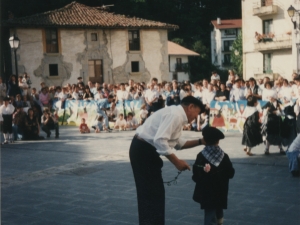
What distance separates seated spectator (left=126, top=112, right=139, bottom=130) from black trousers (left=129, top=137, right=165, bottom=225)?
13.4 m

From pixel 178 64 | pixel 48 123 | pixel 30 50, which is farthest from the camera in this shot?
pixel 178 64

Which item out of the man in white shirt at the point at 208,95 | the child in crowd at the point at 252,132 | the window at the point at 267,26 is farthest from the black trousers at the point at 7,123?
the window at the point at 267,26

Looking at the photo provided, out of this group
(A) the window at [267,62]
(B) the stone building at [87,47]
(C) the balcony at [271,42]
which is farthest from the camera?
(A) the window at [267,62]

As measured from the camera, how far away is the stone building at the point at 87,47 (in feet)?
114

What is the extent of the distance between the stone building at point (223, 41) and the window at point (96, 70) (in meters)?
40.3

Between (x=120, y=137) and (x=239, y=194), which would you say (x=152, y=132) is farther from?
(x=120, y=137)

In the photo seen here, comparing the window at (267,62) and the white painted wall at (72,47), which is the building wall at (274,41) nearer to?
the window at (267,62)

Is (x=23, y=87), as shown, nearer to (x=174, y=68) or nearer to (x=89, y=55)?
(x=89, y=55)

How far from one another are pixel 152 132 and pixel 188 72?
5624cm

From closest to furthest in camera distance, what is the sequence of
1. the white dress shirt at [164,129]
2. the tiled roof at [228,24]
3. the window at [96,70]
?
the white dress shirt at [164,129] → the window at [96,70] → the tiled roof at [228,24]

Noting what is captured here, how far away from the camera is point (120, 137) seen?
612 inches

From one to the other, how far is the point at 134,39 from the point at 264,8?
12.3 m

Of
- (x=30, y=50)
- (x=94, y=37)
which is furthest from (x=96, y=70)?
(x=30, y=50)

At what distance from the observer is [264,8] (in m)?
39.5
